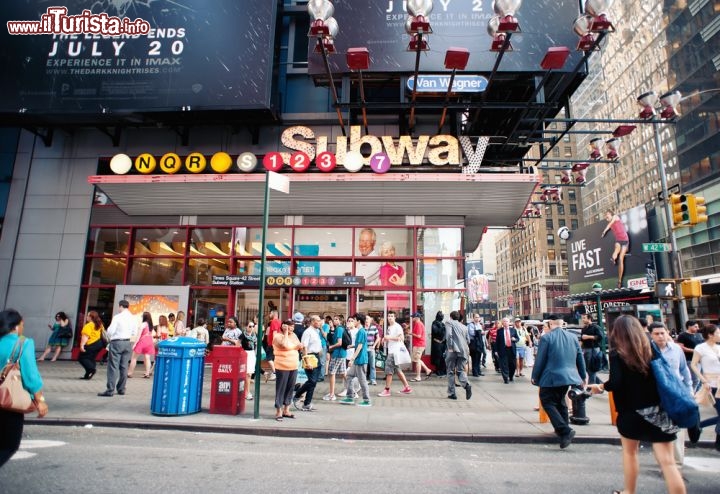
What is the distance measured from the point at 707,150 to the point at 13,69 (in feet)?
163

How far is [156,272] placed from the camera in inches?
660

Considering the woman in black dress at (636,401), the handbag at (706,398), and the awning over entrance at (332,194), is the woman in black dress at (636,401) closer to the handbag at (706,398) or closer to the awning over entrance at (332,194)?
the handbag at (706,398)

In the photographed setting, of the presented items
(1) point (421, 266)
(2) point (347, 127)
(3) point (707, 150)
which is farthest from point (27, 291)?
(3) point (707, 150)

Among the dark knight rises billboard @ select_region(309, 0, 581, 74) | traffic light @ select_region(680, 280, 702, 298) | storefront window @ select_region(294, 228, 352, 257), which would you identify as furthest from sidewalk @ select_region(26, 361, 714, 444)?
the dark knight rises billboard @ select_region(309, 0, 581, 74)

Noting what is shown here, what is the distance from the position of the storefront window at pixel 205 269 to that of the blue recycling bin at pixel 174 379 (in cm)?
894

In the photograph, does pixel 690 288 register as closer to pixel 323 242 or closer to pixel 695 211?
pixel 695 211

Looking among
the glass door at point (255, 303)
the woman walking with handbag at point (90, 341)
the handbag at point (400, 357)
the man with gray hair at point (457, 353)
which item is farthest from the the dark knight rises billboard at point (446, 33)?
the woman walking with handbag at point (90, 341)

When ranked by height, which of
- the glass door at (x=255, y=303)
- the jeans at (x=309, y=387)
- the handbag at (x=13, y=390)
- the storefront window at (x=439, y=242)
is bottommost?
the jeans at (x=309, y=387)

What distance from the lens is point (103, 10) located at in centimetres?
1636

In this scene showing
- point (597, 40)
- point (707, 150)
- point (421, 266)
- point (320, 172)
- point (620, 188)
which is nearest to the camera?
point (597, 40)

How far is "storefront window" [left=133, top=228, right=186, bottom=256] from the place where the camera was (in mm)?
16969

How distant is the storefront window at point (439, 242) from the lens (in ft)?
52.8

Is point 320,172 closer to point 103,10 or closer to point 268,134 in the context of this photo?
point 268,134

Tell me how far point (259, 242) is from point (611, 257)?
3156 centimetres
